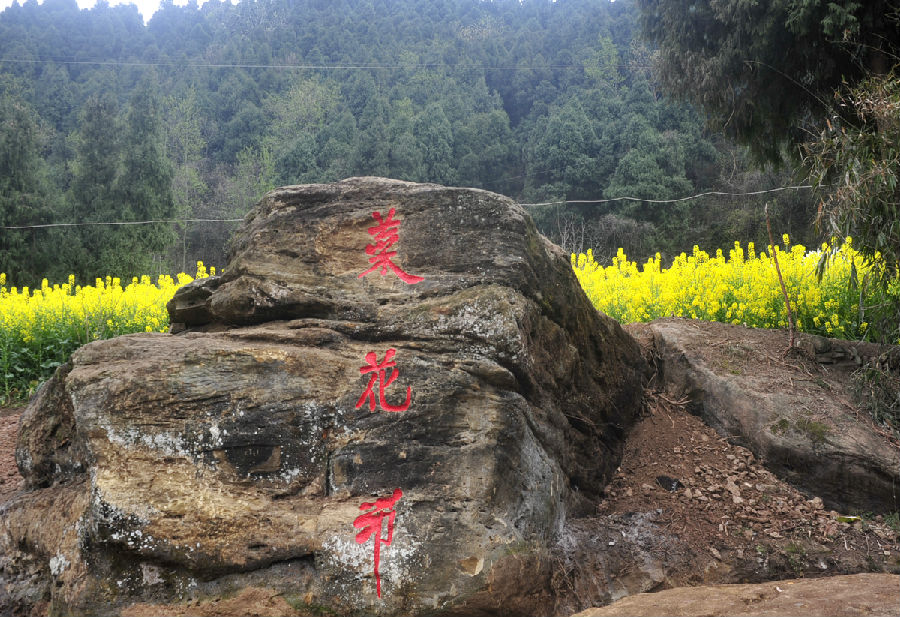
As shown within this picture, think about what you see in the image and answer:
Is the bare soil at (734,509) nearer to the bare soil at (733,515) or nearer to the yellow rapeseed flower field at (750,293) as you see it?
the bare soil at (733,515)

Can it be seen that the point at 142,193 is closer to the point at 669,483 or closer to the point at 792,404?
the point at 669,483

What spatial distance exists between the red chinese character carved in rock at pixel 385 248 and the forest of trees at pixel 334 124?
10875 mm

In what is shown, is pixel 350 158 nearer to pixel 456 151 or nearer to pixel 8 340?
pixel 456 151

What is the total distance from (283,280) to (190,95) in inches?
1457

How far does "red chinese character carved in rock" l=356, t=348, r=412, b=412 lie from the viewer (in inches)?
141

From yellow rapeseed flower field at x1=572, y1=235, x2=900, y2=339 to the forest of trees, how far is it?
7.32m

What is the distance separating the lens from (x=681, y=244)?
23500 millimetres

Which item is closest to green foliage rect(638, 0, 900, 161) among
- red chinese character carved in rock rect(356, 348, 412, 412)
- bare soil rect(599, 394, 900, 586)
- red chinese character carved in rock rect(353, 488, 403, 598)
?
bare soil rect(599, 394, 900, 586)

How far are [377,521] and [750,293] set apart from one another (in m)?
4.69

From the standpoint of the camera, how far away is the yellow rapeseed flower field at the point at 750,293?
613cm

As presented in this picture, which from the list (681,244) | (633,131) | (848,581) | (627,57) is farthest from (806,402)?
A: (627,57)

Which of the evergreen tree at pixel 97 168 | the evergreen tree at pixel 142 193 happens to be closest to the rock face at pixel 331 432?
the evergreen tree at pixel 142 193

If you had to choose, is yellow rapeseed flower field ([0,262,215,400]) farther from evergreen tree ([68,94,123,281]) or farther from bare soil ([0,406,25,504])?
evergreen tree ([68,94,123,281])

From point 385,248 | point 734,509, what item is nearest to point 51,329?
point 385,248
